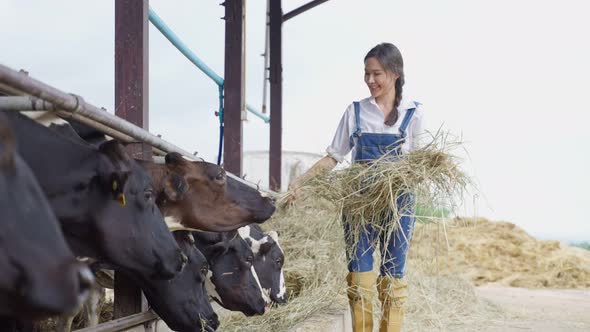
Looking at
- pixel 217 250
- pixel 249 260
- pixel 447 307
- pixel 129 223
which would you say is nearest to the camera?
pixel 129 223

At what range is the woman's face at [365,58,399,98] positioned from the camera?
4.03 meters

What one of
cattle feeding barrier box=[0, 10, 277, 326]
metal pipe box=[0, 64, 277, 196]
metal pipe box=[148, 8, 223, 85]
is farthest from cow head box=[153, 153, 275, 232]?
metal pipe box=[148, 8, 223, 85]

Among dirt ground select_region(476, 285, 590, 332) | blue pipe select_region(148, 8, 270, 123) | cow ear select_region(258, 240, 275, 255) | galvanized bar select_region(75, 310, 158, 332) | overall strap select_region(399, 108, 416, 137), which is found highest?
blue pipe select_region(148, 8, 270, 123)

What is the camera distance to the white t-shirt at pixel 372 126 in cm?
405

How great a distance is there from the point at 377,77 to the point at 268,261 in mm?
1963

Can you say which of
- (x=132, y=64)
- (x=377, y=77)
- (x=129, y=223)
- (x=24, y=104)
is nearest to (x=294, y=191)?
(x=377, y=77)

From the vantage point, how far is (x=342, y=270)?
5.86m

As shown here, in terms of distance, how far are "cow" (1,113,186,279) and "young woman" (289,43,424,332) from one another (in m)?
1.52

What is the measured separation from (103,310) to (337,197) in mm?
2052

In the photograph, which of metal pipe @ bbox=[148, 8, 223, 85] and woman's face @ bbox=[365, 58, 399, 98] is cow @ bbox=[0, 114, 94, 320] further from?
metal pipe @ bbox=[148, 8, 223, 85]

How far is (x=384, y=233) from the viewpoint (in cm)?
393

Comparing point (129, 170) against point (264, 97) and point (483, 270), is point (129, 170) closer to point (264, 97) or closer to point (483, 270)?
point (264, 97)

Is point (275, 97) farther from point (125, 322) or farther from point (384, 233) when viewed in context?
point (125, 322)

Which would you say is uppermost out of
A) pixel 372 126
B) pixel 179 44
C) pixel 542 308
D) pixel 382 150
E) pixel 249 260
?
pixel 179 44
